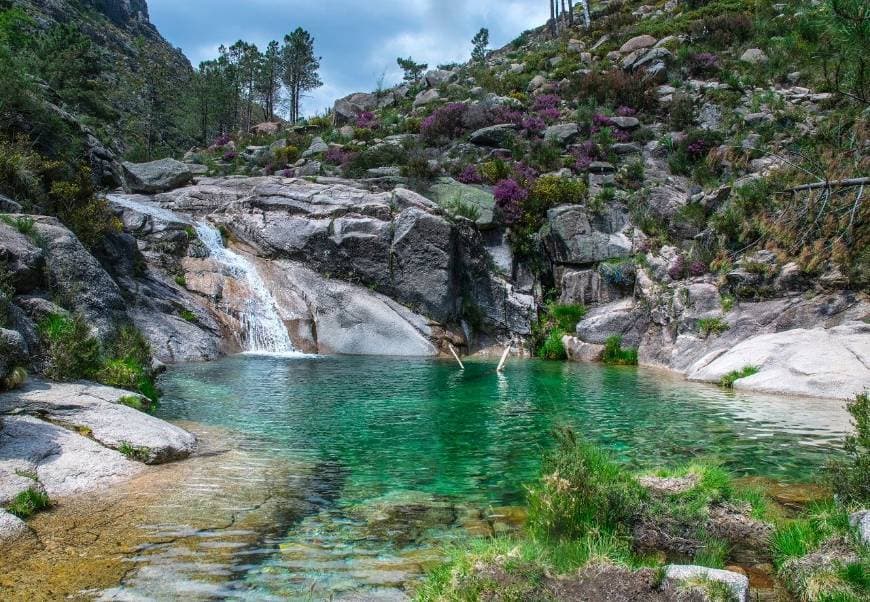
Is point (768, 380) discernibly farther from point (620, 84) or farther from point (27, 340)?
point (620, 84)

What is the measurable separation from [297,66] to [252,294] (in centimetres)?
4816

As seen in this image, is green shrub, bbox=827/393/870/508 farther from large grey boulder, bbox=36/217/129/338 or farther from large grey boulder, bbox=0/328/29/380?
large grey boulder, bbox=36/217/129/338

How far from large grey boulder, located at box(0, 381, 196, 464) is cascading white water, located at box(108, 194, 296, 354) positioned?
1654 cm

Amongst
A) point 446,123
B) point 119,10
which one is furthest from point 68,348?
point 119,10

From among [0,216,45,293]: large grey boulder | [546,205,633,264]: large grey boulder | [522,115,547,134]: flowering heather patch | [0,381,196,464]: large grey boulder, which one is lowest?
[0,381,196,464]: large grey boulder

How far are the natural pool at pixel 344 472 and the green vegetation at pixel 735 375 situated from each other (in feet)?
2.66

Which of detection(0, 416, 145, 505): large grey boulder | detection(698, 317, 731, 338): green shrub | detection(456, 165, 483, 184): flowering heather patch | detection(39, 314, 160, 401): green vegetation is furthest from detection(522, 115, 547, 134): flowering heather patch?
detection(0, 416, 145, 505): large grey boulder

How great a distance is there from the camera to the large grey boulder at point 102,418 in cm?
832

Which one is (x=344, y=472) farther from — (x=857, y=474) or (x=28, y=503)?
(x=857, y=474)

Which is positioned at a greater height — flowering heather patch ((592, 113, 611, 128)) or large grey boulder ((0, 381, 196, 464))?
flowering heather patch ((592, 113, 611, 128))

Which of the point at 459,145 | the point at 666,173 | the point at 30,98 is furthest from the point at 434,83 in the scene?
the point at 30,98

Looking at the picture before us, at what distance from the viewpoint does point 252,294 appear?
2783cm

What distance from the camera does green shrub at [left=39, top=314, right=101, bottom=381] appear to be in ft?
33.8

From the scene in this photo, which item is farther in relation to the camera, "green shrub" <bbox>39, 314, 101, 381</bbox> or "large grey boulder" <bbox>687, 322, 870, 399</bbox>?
"large grey boulder" <bbox>687, 322, 870, 399</bbox>
